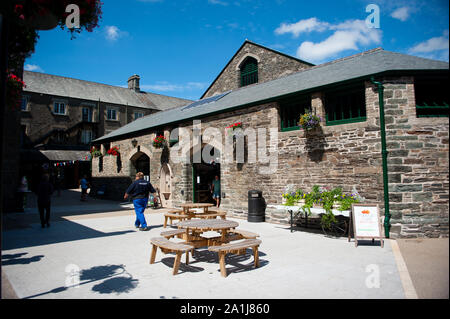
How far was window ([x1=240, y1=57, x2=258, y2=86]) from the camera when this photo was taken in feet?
62.0

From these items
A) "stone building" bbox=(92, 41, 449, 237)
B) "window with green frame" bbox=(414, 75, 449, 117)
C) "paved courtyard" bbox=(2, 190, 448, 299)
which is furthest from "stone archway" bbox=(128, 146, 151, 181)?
"window with green frame" bbox=(414, 75, 449, 117)

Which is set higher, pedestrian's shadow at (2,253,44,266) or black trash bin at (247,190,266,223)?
black trash bin at (247,190,266,223)

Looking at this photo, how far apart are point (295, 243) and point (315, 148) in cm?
305

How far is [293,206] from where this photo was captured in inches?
304

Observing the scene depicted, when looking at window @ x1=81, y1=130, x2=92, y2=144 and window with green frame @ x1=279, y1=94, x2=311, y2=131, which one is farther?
window @ x1=81, y1=130, x2=92, y2=144

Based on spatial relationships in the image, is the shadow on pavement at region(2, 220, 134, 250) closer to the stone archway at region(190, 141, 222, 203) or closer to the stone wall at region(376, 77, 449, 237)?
the stone archway at region(190, 141, 222, 203)

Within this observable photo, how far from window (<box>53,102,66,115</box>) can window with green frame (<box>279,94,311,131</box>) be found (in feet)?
82.8

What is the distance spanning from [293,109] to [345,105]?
1680 mm

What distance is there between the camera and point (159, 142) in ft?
45.1

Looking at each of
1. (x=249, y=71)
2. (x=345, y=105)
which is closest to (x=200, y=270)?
(x=345, y=105)

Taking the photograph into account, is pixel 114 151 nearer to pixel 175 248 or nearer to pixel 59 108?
pixel 59 108

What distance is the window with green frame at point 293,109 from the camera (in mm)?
8898

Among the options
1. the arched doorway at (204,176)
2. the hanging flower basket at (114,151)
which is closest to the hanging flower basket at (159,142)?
the arched doorway at (204,176)

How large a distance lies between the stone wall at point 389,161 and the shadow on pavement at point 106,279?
565 cm
